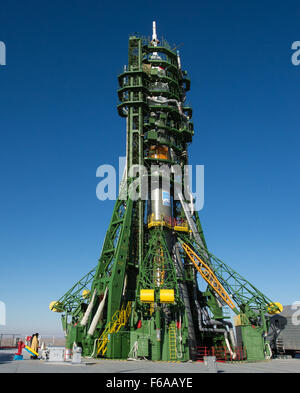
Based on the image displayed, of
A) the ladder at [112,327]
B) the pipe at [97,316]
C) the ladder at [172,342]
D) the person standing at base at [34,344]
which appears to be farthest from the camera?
the pipe at [97,316]

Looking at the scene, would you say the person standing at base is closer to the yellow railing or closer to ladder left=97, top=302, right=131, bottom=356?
ladder left=97, top=302, right=131, bottom=356

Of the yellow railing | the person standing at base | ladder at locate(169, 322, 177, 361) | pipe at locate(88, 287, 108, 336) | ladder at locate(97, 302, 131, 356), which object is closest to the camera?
the person standing at base

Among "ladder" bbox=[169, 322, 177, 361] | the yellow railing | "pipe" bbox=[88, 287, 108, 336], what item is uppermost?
the yellow railing

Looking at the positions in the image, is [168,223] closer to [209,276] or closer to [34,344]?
[209,276]

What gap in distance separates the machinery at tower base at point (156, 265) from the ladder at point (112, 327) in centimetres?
12

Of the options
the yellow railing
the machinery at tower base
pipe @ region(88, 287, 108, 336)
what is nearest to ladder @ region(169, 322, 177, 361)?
the machinery at tower base

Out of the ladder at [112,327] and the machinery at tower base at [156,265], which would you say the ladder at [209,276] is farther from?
the ladder at [112,327]

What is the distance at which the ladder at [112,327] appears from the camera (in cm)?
2747

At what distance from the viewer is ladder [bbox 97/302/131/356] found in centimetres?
2747

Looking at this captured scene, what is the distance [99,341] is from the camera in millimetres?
28312

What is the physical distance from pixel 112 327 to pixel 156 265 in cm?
752

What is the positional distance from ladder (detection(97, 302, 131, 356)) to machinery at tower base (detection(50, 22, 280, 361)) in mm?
116

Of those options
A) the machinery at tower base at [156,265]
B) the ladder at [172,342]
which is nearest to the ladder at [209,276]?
the machinery at tower base at [156,265]
